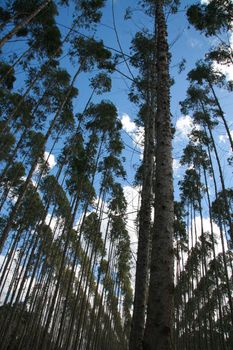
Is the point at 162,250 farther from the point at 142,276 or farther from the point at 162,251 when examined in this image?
the point at 142,276

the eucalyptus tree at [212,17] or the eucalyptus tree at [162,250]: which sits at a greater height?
the eucalyptus tree at [212,17]

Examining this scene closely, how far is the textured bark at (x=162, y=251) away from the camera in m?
1.81

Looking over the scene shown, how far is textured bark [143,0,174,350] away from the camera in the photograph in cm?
181

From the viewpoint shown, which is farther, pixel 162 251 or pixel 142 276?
pixel 142 276

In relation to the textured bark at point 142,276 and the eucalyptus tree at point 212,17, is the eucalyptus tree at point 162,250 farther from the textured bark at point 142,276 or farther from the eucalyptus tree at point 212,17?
the eucalyptus tree at point 212,17

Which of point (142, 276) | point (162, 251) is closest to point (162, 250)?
point (162, 251)

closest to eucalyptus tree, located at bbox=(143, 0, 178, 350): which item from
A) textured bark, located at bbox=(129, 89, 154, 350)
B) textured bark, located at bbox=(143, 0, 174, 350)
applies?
textured bark, located at bbox=(143, 0, 174, 350)

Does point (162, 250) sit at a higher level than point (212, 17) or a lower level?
lower

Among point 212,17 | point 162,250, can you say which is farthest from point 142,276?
point 212,17

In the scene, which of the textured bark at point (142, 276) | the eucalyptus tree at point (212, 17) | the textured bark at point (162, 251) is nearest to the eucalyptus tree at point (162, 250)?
the textured bark at point (162, 251)

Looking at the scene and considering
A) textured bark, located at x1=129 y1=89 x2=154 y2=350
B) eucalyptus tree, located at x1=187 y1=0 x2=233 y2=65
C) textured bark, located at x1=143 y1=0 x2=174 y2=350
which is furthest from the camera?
eucalyptus tree, located at x1=187 y1=0 x2=233 y2=65

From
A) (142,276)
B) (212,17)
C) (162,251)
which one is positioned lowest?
(162,251)

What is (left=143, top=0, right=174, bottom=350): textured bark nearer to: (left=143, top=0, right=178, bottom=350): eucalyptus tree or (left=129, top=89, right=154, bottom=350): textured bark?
(left=143, top=0, right=178, bottom=350): eucalyptus tree

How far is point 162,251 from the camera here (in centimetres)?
222
